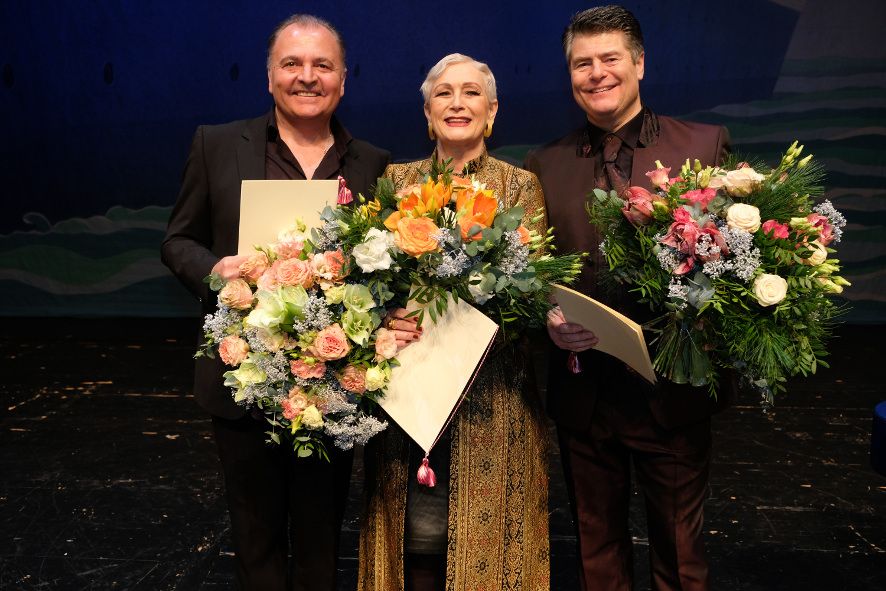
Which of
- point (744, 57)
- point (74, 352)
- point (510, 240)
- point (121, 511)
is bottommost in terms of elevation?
point (74, 352)

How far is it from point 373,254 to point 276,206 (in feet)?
1.11

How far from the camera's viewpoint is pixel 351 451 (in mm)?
2209

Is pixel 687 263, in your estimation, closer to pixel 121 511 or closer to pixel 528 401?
pixel 528 401

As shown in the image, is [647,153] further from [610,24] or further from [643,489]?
[643,489]

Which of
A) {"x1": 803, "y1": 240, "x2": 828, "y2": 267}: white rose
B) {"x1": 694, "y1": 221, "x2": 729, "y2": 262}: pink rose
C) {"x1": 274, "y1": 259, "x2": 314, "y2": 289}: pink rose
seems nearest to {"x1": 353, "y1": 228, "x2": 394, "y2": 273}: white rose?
{"x1": 274, "y1": 259, "x2": 314, "y2": 289}: pink rose

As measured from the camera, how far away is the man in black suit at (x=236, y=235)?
2105 millimetres

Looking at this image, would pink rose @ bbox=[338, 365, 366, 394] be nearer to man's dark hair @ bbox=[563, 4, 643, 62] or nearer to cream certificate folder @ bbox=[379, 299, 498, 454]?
cream certificate folder @ bbox=[379, 299, 498, 454]

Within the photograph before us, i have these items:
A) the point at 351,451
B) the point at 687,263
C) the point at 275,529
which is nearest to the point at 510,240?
the point at 687,263

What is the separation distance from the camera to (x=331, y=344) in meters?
1.66

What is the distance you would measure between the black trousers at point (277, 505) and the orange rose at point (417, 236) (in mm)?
777

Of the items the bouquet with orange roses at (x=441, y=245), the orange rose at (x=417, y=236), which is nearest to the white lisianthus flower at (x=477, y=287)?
the bouquet with orange roses at (x=441, y=245)

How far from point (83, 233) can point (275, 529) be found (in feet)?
18.2

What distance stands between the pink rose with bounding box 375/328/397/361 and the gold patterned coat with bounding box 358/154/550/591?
35 cm

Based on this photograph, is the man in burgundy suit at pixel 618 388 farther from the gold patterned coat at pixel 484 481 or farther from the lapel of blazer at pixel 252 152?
the lapel of blazer at pixel 252 152
